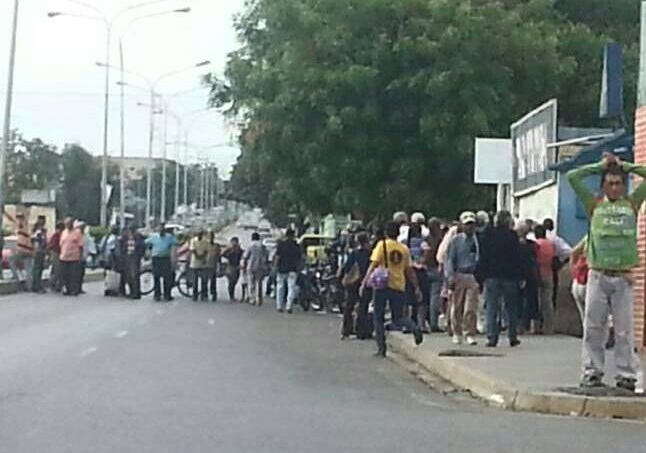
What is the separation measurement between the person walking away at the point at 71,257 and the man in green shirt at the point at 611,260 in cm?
2530

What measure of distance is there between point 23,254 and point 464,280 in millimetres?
20797

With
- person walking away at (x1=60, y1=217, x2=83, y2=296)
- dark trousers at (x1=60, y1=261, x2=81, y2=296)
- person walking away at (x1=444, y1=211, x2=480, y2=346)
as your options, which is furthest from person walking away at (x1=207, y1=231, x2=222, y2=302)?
person walking away at (x1=444, y1=211, x2=480, y2=346)

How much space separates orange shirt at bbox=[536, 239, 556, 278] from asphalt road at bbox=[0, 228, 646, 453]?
286 cm

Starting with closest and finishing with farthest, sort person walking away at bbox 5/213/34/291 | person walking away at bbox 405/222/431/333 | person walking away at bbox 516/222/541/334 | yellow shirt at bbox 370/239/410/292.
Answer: yellow shirt at bbox 370/239/410/292 → person walking away at bbox 516/222/541/334 → person walking away at bbox 405/222/431/333 → person walking away at bbox 5/213/34/291

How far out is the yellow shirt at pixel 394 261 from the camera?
875 inches

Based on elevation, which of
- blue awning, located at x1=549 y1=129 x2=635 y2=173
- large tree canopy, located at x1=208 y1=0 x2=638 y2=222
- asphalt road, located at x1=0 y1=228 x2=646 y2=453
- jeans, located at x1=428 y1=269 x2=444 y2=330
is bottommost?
asphalt road, located at x1=0 y1=228 x2=646 y2=453

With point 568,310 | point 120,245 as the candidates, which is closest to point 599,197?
point 568,310

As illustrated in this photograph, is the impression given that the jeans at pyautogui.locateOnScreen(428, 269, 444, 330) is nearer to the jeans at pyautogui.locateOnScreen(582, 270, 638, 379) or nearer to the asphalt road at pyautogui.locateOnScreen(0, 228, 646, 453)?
the asphalt road at pyautogui.locateOnScreen(0, 228, 646, 453)

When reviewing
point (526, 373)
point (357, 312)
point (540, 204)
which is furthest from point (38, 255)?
point (526, 373)

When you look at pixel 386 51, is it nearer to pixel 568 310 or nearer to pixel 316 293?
pixel 316 293

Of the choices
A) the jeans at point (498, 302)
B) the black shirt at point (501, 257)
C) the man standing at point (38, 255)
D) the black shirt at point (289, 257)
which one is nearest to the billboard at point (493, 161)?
the black shirt at point (289, 257)

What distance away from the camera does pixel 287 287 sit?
36188 millimetres

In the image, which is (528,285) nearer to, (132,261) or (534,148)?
(534,148)

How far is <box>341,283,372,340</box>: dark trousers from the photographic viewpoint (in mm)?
25922
